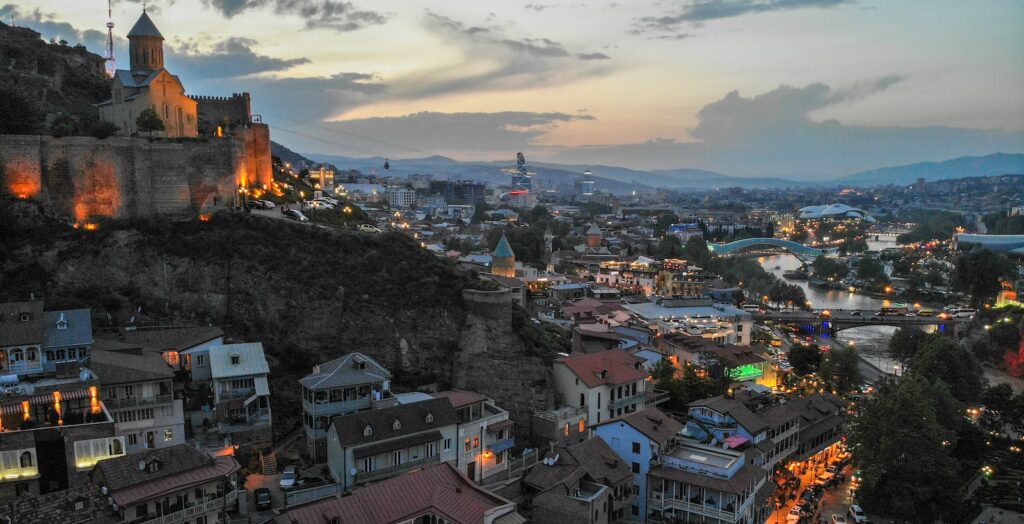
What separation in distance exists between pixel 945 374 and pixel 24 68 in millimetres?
47785

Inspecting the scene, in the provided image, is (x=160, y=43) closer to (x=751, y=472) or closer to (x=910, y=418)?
(x=751, y=472)

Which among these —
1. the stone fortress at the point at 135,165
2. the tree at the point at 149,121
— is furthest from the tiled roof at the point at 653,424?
the tree at the point at 149,121

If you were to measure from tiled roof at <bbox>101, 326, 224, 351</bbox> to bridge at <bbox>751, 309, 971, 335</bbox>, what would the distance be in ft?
130

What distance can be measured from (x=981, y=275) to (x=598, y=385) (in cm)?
5002

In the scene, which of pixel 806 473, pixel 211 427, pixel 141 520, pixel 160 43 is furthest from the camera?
pixel 160 43

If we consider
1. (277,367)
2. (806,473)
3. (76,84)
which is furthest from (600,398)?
(76,84)

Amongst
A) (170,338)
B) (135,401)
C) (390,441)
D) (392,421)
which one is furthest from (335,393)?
(170,338)

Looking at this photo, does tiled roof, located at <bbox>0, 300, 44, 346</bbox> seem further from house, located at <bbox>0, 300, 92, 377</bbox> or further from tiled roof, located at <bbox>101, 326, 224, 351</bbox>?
tiled roof, located at <bbox>101, 326, 224, 351</bbox>

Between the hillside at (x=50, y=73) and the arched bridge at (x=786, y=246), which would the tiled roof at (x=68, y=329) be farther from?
the arched bridge at (x=786, y=246)

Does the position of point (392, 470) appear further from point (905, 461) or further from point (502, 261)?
point (502, 261)

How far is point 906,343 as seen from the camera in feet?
133

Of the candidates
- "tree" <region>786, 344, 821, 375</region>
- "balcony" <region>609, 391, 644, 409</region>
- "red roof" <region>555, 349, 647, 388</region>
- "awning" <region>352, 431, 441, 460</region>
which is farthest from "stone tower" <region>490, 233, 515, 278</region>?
"awning" <region>352, 431, 441, 460</region>

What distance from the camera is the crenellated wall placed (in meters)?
24.2

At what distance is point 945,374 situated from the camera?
31984 millimetres
